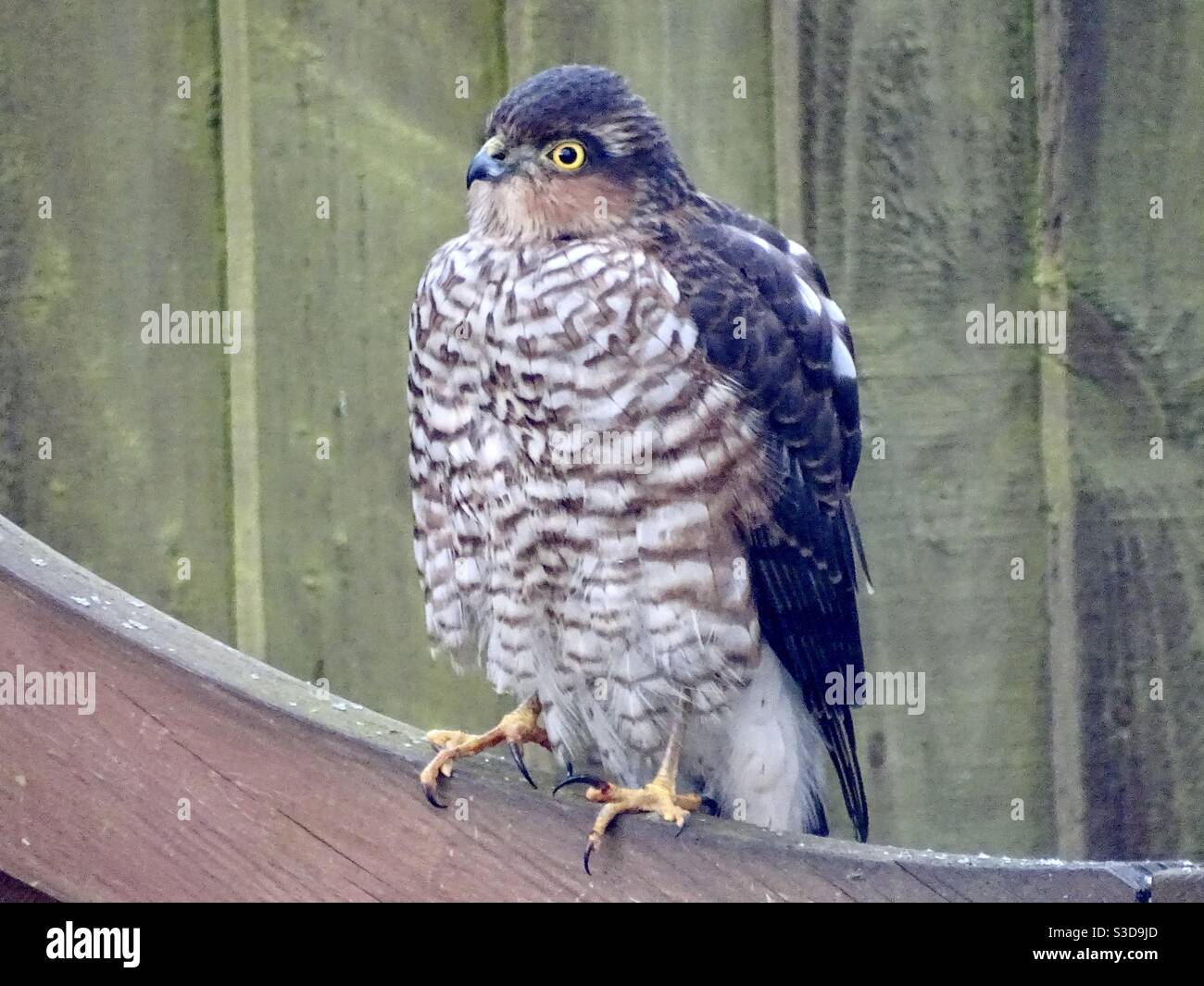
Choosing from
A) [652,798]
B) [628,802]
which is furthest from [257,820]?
[652,798]

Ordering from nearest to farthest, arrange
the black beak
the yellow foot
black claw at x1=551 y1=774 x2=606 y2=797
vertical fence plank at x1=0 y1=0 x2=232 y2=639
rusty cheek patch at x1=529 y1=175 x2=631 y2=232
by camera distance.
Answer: the yellow foot, black claw at x1=551 y1=774 x2=606 y2=797, the black beak, vertical fence plank at x1=0 y1=0 x2=232 y2=639, rusty cheek patch at x1=529 y1=175 x2=631 y2=232

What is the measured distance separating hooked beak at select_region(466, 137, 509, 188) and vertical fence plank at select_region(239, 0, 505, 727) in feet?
0.33

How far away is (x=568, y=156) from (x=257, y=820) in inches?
48.3

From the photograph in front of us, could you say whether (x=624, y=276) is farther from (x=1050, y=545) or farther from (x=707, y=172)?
(x=1050, y=545)

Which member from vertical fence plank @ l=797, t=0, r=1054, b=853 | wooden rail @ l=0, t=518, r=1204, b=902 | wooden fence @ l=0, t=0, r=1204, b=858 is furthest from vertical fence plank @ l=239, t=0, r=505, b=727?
wooden rail @ l=0, t=518, r=1204, b=902

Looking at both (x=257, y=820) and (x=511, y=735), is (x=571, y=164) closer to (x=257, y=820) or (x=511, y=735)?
(x=511, y=735)

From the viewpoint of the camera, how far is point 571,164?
86.5 inches

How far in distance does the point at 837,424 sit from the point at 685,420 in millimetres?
303

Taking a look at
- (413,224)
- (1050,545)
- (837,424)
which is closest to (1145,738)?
(1050,545)

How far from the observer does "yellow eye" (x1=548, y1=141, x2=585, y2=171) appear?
2164 mm

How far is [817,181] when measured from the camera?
2.05m

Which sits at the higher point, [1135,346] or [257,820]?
[1135,346]

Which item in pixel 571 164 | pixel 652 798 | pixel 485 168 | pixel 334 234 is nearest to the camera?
pixel 652 798

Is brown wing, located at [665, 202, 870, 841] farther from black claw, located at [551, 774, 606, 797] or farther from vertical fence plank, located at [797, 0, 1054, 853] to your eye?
black claw, located at [551, 774, 606, 797]
